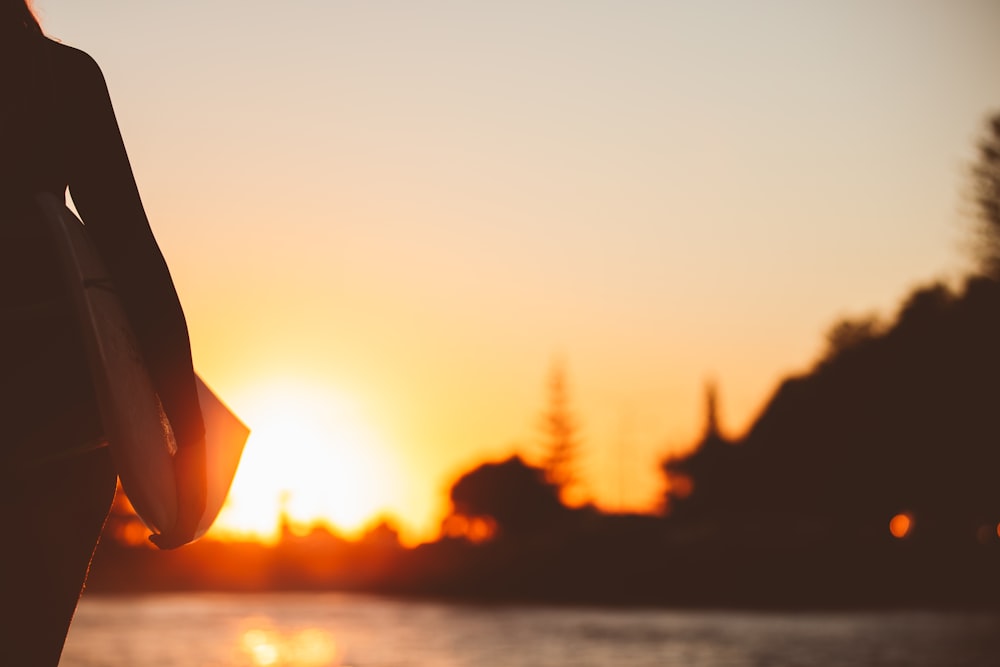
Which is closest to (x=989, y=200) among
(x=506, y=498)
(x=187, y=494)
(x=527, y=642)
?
(x=527, y=642)

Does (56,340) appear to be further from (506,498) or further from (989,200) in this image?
(506,498)

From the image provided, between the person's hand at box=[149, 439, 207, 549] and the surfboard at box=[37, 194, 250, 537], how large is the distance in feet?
0.04

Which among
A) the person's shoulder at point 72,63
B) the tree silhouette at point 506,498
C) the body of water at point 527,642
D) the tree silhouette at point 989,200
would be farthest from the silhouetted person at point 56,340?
the tree silhouette at point 506,498

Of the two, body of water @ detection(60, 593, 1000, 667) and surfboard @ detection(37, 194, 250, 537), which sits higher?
body of water @ detection(60, 593, 1000, 667)

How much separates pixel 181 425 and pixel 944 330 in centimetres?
4886

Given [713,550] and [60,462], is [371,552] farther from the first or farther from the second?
[60,462]

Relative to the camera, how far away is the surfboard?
1.47 meters

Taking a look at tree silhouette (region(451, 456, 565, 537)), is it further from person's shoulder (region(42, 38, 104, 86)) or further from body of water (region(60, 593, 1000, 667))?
person's shoulder (region(42, 38, 104, 86))

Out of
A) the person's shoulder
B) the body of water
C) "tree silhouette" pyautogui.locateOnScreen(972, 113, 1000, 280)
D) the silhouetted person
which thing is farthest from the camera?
"tree silhouette" pyautogui.locateOnScreen(972, 113, 1000, 280)

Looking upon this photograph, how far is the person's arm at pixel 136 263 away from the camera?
165 cm

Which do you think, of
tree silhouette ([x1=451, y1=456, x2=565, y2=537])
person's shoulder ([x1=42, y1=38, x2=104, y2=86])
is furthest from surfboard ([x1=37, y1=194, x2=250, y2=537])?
tree silhouette ([x1=451, y1=456, x2=565, y2=537])

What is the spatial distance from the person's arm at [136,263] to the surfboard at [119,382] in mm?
19

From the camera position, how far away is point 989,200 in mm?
38094

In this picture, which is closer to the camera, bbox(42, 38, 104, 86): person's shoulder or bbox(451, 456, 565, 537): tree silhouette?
bbox(42, 38, 104, 86): person's shoulder
